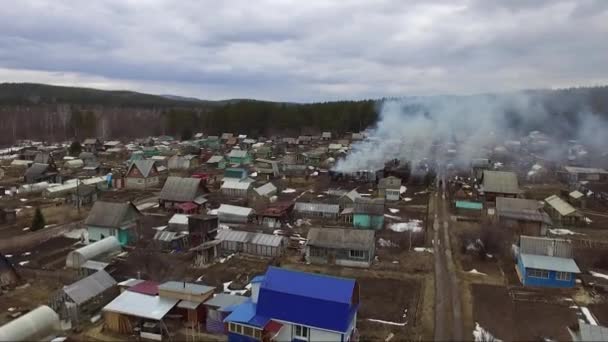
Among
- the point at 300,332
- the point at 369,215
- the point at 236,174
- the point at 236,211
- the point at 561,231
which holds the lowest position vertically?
the point at 300,332

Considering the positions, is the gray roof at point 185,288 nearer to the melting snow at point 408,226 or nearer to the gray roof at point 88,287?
the gray roof at point 88,287

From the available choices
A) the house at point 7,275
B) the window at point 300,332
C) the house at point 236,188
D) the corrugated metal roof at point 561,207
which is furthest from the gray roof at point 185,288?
the corrugated metal roof at point 561,207

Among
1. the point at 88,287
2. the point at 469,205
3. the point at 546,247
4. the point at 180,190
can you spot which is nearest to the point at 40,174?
the point at 180,190

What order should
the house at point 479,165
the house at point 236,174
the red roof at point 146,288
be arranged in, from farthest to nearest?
1. the house at point 479,165
2. the house at point 236,174
3. the red roof at point 146,288

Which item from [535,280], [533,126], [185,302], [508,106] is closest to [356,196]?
[535,280]

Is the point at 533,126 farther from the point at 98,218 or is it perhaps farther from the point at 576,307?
the point at 98,218

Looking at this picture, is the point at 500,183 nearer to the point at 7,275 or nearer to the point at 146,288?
the point at 146,288
